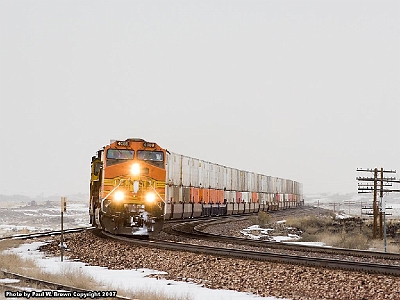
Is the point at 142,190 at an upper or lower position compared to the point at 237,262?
upper

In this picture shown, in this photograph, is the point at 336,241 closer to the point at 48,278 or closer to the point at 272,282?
the point at 272,282

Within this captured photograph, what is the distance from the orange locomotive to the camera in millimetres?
23297

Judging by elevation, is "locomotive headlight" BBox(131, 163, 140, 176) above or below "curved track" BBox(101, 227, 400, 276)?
above

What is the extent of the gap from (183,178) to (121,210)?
54.8ft

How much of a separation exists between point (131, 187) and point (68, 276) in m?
10.3

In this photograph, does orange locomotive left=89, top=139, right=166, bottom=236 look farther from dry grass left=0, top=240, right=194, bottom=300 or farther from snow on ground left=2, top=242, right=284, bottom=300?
dry grass left=0, top=240, right=194, bottom=300

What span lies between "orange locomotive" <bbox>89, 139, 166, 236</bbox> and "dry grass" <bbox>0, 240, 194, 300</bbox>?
629 cm

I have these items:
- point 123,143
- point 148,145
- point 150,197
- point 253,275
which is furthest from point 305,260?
point 123,143

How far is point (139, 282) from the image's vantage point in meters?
13.6

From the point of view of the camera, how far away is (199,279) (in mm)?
14031

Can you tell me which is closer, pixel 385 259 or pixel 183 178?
pixel 385 259

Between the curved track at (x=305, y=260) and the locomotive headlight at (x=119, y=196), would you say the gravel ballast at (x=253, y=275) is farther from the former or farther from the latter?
the locomotive headlight at (x=119, y=196)

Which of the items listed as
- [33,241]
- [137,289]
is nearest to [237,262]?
[137,289]

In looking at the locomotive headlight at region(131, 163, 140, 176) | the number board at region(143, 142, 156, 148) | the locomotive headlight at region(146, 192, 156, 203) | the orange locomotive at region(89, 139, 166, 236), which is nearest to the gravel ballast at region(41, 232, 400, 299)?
the orange locomotive at region(89, 139, 166, 236)
